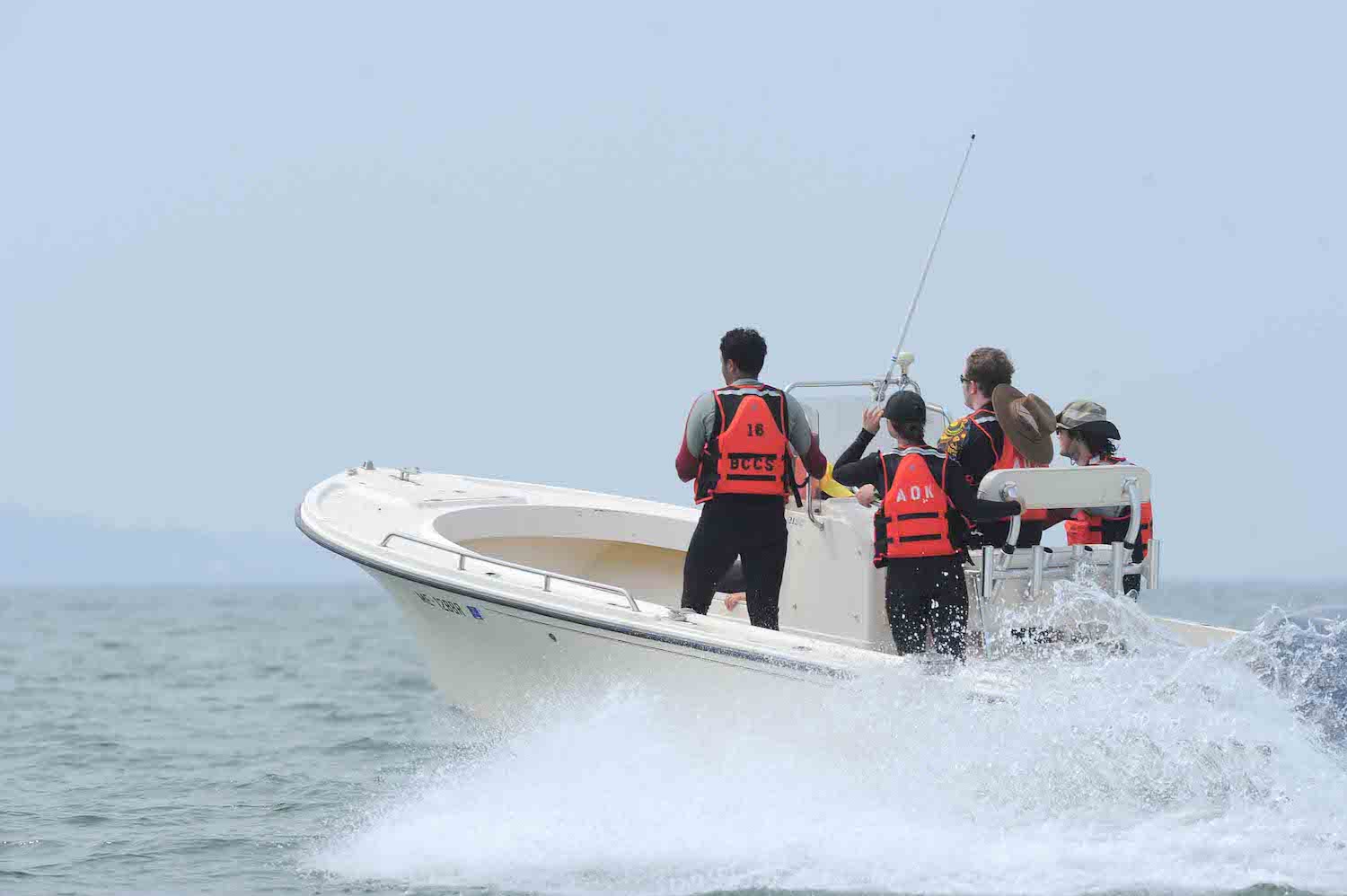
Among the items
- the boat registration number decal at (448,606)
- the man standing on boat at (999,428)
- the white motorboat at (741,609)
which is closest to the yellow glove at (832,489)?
the white motorboat at (741,609)

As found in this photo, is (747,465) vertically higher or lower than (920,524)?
higher

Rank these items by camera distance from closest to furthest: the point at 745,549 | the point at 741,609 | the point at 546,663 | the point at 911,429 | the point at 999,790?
the point at 999,790 < the point at 911,429 < the point at 745,549 < the point at 546,663 < the point at 741,609

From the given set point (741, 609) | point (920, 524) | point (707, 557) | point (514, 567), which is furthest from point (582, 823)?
point (741, 609)

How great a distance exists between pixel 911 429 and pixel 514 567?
65.8 inches

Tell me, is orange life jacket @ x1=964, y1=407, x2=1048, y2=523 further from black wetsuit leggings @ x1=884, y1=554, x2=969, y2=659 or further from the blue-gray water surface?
the blue-gray water surface

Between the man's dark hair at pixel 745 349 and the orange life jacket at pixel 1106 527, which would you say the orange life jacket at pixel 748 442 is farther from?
the orange life jacket at pixel 1106 527

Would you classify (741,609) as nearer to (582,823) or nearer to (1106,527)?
(582,823)

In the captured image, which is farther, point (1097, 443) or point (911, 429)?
point (1097, 443)

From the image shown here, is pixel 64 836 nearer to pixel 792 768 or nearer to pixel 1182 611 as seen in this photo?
pixel 792 768

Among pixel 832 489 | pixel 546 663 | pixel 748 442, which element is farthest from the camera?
pixel 832 489

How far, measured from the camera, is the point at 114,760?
8.14m

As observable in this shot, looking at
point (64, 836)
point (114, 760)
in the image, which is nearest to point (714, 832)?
point (64, 836)

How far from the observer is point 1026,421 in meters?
4.59

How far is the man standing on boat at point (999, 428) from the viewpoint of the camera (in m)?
4.60
